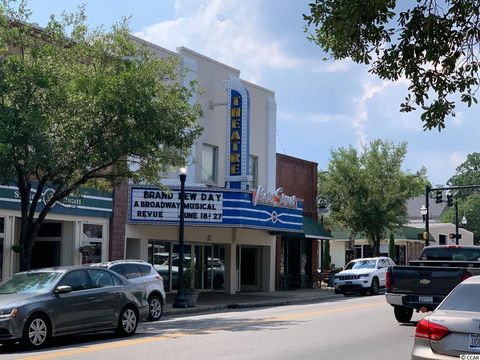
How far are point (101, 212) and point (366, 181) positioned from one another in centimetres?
2089

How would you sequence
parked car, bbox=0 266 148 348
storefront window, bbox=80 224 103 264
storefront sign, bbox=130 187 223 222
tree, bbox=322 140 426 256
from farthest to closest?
tree, bbox=322 140 426 256 < storefront sign, bbox=130 187 223 222 < storefront window, bbox=80 224 103 264 < parked car, bbox=0 266 148 348

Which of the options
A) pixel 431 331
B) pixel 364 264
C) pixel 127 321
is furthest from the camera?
pixel 364 264

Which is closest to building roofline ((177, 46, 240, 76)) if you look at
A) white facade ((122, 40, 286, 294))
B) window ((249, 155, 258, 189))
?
white facade ((122, 40, 286, 294))

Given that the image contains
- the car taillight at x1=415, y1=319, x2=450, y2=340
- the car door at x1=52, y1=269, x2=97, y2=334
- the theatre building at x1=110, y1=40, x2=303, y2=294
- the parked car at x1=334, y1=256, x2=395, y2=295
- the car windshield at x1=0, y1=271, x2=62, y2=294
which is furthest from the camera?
the parked car at x1=334, y1=256, x2=395, y2=295

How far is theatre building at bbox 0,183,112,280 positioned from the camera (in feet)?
78.0

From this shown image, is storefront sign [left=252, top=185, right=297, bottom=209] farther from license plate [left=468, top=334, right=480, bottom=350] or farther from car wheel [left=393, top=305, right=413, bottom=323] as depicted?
license plate [left=468, top=334, right=480, bottom=350]

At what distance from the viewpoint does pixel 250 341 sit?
13.5 metres

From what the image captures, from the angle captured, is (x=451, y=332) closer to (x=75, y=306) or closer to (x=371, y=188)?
(x=75, y=306)

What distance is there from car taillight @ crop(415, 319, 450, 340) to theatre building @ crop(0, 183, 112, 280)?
16568mm

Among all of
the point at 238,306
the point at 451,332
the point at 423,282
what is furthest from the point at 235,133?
the point at 451,332

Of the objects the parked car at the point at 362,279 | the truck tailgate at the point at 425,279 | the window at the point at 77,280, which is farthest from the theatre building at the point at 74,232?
the parked car at the point at 362,279

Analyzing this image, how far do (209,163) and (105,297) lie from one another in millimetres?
17504

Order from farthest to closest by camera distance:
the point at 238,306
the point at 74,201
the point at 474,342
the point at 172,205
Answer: the point at 172,205 < the point at 238,306 < the point at 74,201 < the point at 474,342

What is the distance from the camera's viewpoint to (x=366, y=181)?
42312mm
